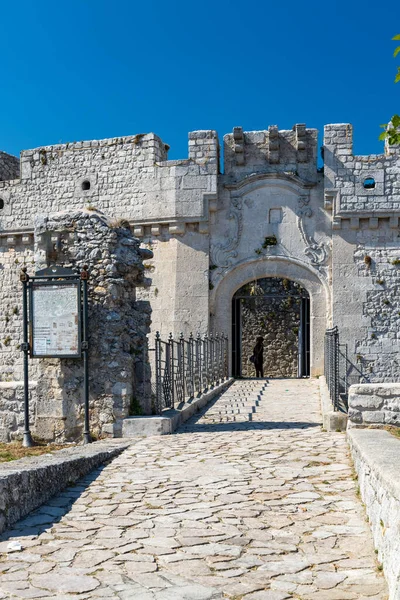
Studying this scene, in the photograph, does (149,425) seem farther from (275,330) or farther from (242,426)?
(275,330)

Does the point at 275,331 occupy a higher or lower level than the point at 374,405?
higher

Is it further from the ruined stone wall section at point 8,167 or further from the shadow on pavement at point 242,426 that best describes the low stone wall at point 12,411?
the ruined stone wall section at point 8,167

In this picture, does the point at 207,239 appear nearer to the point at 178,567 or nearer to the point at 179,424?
the point at 179,424

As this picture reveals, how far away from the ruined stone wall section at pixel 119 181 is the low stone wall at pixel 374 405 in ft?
32.0

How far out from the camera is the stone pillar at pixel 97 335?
8.40 metres

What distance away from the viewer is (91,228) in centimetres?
867

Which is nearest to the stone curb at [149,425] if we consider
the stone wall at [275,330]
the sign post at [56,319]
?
the sign post at [56,319]

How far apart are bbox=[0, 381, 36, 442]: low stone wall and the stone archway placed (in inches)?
305

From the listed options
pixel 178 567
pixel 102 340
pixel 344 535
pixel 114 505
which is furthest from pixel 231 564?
pixel 102 340

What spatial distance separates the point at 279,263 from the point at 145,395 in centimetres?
823

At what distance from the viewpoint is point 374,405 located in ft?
22.4

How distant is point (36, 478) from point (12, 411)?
4442 mm

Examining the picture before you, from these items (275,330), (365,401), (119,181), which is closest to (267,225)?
(119,181)

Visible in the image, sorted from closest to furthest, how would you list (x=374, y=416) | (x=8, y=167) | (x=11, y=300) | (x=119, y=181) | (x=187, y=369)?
1. (x=374, y=416)
2. (x=187, y=369)
3. (x=119, y=181)
4. (x=11, y=300)
5. (x=8, y=167)
